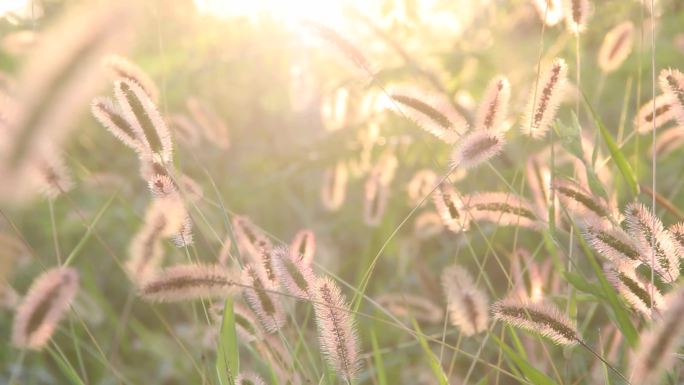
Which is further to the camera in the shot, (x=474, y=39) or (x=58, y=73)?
(x=474, y=39)

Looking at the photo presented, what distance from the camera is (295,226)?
12.7 ft

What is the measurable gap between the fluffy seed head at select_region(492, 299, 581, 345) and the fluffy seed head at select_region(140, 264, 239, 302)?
1.37 feet

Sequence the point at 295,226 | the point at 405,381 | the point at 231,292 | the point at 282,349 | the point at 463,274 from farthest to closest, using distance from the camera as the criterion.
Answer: the point at 295,226 < the point at 405,381 < the point at 282,349 < the point at 463,274 < the point at 231,292

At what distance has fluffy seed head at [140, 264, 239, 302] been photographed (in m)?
1.25

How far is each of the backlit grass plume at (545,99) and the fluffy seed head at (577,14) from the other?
0.23 metres

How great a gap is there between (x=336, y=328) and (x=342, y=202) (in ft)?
5.79

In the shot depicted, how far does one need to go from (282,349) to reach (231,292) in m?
0.45

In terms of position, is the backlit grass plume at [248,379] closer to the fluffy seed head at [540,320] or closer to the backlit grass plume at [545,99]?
the fluffy seed head at [540,320]

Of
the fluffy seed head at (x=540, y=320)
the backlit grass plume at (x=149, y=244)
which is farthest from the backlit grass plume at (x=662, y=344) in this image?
the backlit grass plume at (x=149, y=244)

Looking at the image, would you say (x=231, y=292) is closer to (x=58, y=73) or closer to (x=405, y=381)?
(x=58, y=73)

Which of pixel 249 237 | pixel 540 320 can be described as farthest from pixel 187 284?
pixel 540 320

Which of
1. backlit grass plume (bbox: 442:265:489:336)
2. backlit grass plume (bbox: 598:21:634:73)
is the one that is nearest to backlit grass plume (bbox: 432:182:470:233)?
backlit grass plume (bbox: 442:265:489:336)

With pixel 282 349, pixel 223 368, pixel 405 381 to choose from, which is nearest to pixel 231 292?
pixel 223 368

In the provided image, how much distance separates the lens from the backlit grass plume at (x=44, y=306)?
1.28 metres
